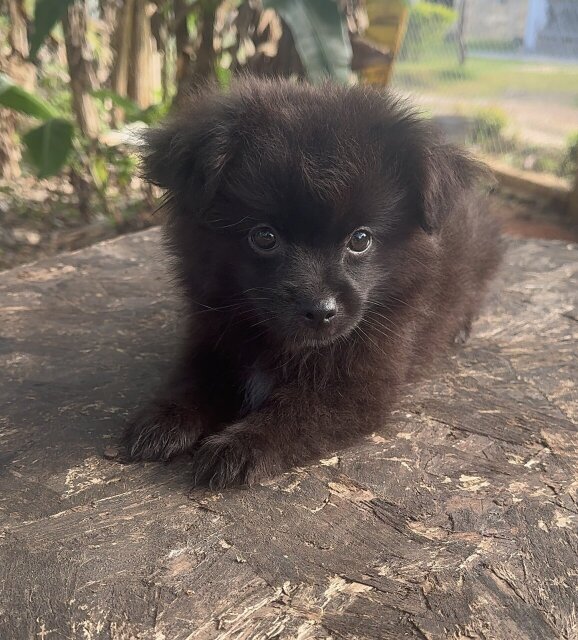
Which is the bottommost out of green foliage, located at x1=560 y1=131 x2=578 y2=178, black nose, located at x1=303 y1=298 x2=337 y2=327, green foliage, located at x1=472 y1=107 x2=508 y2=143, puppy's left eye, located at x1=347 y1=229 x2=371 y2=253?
green foliage, located at x1=560 y1=131 x2=578 y2=178

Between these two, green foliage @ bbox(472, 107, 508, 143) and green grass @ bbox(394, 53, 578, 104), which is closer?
green grass @ bbox(394, 53, 578, 104)

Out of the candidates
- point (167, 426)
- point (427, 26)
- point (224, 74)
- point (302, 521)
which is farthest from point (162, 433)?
point (427, 26)

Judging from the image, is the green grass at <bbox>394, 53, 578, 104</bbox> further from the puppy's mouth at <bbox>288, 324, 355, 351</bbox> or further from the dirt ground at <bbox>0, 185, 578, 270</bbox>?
the puppy's mouth at <bbox>288, 324, 355, 351</bbox>

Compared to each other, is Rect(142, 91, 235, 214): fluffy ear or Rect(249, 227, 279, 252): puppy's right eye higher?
Rect(142, 91, 235, 214): fluffy ear

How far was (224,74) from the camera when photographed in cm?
557

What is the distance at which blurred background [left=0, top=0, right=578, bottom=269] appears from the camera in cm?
488

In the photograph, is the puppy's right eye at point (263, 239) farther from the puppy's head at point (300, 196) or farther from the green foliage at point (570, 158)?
the green foliage at point (570, 158)

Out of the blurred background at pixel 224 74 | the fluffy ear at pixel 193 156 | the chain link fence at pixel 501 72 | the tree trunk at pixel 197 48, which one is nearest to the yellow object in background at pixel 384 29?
the blurred background at pixel 224 74

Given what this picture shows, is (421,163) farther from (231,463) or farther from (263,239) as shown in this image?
(231,463)

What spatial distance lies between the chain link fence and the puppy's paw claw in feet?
14.3

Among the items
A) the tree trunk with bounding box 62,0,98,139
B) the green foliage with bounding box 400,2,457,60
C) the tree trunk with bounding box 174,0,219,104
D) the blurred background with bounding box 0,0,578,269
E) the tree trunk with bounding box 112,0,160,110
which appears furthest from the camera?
the green foliage with bounding box 400,2,457,60

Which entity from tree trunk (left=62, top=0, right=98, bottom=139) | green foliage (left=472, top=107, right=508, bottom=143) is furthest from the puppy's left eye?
green foliage (left=472, top=107, right=508, bottom=143)

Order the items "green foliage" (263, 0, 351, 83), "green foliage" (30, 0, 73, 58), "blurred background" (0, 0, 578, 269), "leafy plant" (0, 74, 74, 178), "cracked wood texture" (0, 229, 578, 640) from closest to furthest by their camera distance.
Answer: "cracked wood texture" (0, 229, 578, 640) → "green foliage" (263, 0, 351, 83) → "green foliage" (30, 0, 73, 58) → "leafy plant" (0, 74, 74, 178) → "blurred background" (0, 0, 578, 269)

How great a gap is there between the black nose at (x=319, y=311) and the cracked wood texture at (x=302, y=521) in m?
0.49
